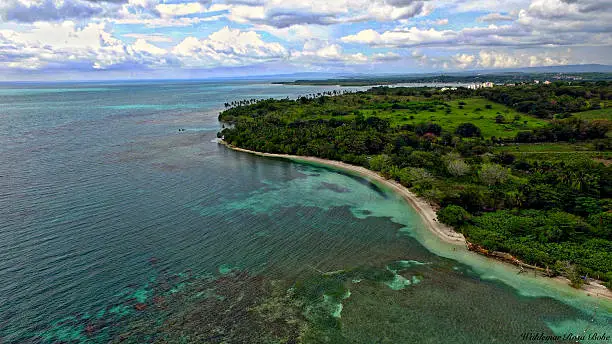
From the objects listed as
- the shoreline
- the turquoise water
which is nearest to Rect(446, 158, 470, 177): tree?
the shoreline

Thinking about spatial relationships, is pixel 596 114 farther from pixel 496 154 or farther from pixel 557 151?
pixel 496 154

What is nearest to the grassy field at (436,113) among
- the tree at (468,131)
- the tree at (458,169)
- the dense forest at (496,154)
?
the dense forest at (496,154)

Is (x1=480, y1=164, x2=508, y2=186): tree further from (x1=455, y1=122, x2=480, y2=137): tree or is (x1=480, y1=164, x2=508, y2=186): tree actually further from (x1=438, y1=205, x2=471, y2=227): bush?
(x1=455, y1=122, x2=480, y2=137): tree

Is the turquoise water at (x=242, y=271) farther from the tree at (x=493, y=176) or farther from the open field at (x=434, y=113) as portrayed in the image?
the open field at (x=434, y=113)

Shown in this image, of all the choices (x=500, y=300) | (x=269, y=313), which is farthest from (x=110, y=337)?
(x=500, y=300)

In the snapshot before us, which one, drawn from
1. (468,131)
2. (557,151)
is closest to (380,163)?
(468,131)
